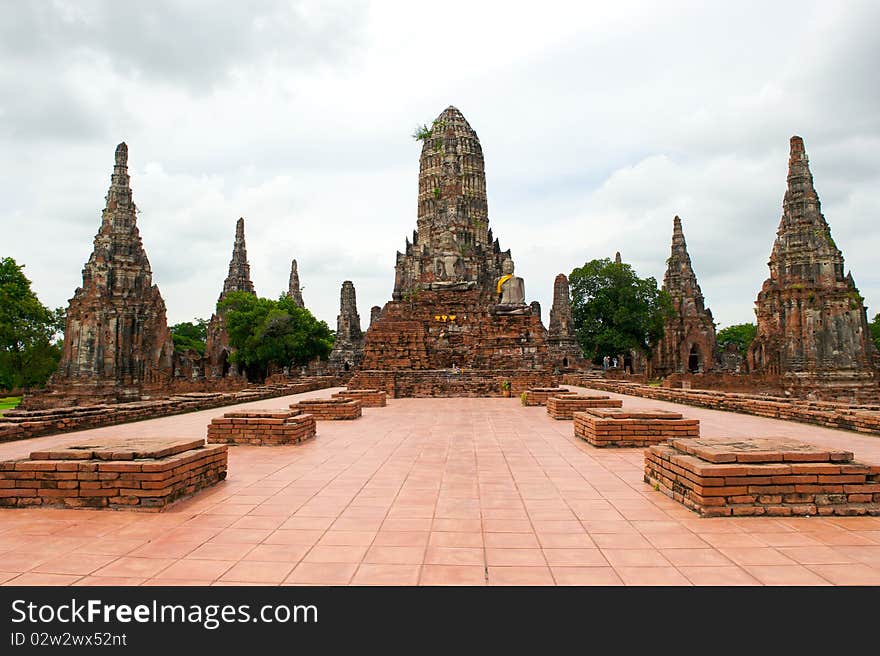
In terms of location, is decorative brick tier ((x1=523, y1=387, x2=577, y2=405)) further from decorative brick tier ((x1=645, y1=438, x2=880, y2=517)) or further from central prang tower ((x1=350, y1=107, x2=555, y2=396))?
decorative brick tier ((x1=645, y1=438, x2=880, y2=517))

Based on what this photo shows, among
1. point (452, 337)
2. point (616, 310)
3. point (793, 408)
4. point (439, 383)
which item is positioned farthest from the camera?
point (616, 310)

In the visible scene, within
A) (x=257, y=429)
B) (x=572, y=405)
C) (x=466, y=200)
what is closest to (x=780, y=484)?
(x=257, y=429)

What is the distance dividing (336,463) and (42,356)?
96.8 ft

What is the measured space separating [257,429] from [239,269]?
154 ft

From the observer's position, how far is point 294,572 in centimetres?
315

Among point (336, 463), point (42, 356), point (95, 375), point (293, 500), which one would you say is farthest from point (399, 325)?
point (42, 356)

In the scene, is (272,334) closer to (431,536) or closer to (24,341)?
(24,341)

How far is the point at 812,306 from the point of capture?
2112 cm

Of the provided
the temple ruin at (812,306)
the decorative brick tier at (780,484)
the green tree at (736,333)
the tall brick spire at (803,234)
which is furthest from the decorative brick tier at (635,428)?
the green tree at (736,333)

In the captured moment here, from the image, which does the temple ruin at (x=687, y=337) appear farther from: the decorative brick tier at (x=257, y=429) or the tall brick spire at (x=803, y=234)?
the decorative brick tier at (x=257, y=429)

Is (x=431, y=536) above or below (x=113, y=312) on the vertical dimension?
below

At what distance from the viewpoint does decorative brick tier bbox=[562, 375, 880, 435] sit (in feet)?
29.7

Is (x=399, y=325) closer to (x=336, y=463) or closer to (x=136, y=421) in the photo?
(x=136, y=421)

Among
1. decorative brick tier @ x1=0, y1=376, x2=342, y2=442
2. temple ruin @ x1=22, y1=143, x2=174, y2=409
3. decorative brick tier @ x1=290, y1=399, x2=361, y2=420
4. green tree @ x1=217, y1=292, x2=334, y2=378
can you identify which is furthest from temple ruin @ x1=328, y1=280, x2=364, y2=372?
decorative brick tier @ x1=290, y1=399, x2=361, y2=420
